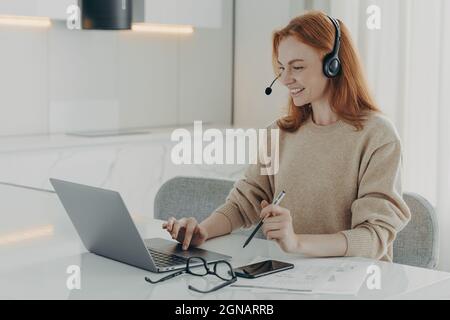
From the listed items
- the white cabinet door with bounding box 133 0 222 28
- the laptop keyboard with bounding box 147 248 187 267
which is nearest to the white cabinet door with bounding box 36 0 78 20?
the white cabinet door with bounding box 133 0 222 28

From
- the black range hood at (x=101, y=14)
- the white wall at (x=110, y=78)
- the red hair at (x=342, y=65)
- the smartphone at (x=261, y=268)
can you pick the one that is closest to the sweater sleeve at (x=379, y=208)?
the red hair at (x=342, y=65)

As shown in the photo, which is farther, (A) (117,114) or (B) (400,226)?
(A) (117,114)

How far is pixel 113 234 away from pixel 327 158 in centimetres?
70

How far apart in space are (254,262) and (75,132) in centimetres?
253

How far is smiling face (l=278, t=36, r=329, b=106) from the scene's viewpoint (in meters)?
2.00

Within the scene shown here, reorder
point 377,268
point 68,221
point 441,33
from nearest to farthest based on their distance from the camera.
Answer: point 377,268 < point 68,221 < point 441,33

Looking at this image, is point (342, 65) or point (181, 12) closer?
point (342, 65)

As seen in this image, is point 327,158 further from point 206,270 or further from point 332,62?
point 206,270

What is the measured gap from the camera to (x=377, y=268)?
61.8 inches

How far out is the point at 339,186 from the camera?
79.4 inches

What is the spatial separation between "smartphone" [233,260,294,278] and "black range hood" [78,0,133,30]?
7.54ft

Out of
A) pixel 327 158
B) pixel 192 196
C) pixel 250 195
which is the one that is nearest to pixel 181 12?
pixel 192 196
